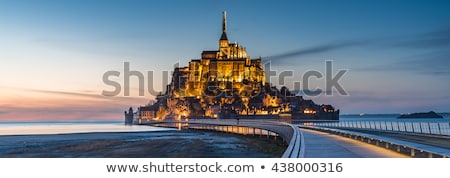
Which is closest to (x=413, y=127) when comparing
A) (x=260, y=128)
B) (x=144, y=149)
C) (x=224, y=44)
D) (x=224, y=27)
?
(x=144, y=149)

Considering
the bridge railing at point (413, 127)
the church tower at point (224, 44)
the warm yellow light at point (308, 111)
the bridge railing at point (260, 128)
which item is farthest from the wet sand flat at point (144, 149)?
the church tower at point (224, 44)

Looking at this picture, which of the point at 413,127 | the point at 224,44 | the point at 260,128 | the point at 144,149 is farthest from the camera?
the point at 224,44

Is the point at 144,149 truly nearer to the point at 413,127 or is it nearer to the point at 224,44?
the point at 413,127

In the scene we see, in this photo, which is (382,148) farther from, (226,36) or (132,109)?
(132,109)

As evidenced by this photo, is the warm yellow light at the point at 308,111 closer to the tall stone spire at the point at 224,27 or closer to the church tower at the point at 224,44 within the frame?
the church tower at the point at 224,44

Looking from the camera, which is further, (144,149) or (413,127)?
(144,149)

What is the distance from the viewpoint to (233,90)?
12025 cm

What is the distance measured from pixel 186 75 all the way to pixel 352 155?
119080 mm

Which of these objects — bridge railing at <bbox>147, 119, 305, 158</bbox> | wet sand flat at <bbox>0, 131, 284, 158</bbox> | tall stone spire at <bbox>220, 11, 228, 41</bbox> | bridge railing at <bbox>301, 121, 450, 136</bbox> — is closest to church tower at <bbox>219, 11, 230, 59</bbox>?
tall stone spire at <bbox>220, 11, 228, 41</bbox>

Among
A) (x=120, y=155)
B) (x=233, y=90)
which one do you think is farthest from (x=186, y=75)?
(x=120, y=155)

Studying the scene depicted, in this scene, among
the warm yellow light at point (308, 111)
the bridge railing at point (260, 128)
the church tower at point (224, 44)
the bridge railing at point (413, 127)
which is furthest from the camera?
the church tower at point (224, 44)

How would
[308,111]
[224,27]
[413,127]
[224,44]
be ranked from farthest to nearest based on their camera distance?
[224,27] < [224,44] < [308,111] < [413,127]

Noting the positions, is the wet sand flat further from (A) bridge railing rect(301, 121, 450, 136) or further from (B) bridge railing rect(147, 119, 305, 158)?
(A) bridge railing rect(301, 121, 450, 136)

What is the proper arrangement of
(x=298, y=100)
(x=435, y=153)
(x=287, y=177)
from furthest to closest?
(x=298, y=100), (x=435, y=153), (x=287, y=177)
